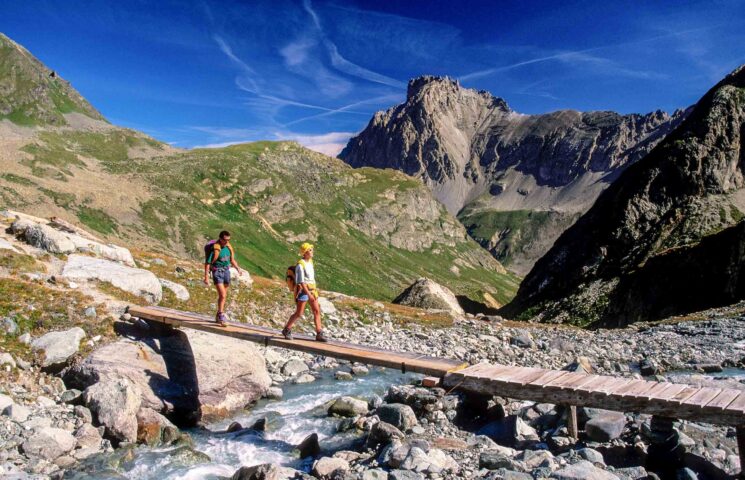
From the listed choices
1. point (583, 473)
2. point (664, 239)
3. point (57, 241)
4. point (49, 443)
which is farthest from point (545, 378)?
point (664, 239)

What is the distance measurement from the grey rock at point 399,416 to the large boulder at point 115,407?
25.8ft

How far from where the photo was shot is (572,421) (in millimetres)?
14016

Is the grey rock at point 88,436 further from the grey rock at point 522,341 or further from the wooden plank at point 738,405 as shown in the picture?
the grey rock at point 522,341

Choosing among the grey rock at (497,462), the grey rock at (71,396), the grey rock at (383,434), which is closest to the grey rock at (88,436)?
the grey rock at (71,396)

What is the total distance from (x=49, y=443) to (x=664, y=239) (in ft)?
306

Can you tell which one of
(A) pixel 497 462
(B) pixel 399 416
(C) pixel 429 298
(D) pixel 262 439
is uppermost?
(C) pixel 429 298

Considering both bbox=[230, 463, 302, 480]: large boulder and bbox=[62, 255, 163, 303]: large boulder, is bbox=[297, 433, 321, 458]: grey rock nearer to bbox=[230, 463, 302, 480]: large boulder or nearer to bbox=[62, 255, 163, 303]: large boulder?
bbox=[230, 463, 302, 480]: large boulder

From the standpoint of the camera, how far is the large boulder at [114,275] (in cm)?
2534

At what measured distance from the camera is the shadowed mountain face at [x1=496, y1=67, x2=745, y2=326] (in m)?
65.6

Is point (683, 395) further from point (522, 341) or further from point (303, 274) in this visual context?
point (522, 341)

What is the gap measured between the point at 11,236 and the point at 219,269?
50.0ft

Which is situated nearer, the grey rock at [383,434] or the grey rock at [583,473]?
the grey rock at [583,473]

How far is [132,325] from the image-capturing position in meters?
21.5

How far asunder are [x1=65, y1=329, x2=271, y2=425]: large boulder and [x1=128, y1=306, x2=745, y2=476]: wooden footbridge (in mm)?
1880
